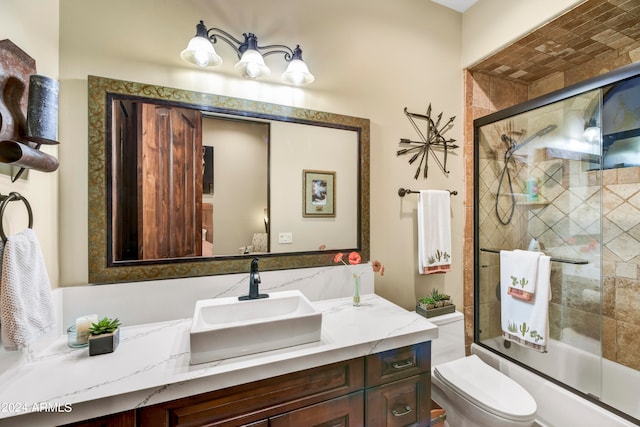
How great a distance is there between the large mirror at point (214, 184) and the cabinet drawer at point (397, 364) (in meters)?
0.63

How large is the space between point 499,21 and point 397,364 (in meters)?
2.26

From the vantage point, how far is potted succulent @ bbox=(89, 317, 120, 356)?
96 centimetres

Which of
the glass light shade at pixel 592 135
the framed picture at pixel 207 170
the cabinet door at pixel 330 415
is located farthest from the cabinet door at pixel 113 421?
the glass light shade at pixel 592 135

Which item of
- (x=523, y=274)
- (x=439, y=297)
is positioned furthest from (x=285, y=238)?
(x=523, y=274)

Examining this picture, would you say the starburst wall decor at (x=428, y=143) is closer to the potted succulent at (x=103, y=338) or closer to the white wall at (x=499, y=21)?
the white wall at (x=499, y=21)

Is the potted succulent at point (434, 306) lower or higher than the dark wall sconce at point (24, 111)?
lower

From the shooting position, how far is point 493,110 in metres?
2.23

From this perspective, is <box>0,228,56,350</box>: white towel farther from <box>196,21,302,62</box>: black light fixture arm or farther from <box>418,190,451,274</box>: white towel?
<box>418,190,451,274</box>: white towel

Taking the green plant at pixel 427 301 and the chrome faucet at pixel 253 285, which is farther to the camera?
the green plant at pixel 427 301

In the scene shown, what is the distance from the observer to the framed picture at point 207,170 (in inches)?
53.7

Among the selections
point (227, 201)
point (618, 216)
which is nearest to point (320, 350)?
point (227, 201)

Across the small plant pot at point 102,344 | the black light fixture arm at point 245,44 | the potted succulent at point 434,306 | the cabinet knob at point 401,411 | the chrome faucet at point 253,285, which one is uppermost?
the black light fixture arm at point 245,44

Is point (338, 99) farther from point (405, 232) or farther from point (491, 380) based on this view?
point (491, 380)

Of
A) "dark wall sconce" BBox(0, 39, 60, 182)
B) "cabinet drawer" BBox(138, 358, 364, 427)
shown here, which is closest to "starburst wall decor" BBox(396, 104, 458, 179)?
"cabinet drawer" BBox(138, 358, 364, 427)
